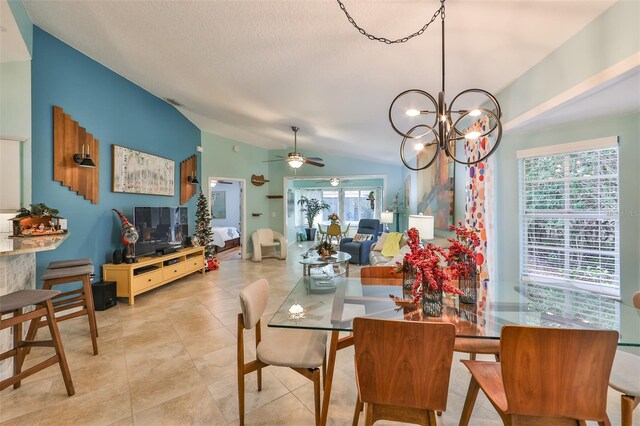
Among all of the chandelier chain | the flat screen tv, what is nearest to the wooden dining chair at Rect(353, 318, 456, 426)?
the chandelier chain

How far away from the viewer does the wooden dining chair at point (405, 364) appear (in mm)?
1098

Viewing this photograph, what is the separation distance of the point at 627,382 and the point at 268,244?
20.5 feet

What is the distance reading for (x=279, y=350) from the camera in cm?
162

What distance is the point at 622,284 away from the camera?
2.36m

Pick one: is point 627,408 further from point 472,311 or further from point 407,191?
point 407,191

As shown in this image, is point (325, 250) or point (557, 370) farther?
point (325, 250)

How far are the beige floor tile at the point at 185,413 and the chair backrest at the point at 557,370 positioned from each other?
1.61 metres

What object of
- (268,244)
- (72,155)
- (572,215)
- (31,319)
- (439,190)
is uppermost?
(72,155)

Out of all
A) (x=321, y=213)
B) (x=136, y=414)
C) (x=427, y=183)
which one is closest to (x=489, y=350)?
(x=136, y=414)

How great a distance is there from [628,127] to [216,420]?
393 centimetres

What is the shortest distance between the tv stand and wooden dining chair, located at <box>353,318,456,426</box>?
3.64 metres

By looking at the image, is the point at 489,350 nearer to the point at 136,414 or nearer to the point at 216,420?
the point at 216,420

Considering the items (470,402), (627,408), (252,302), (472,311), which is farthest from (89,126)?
(627,408)

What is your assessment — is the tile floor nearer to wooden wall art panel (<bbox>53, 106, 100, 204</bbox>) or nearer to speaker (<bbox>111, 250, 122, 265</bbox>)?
speaker (<bbox>111, 250, 122, 265</bbox>)
